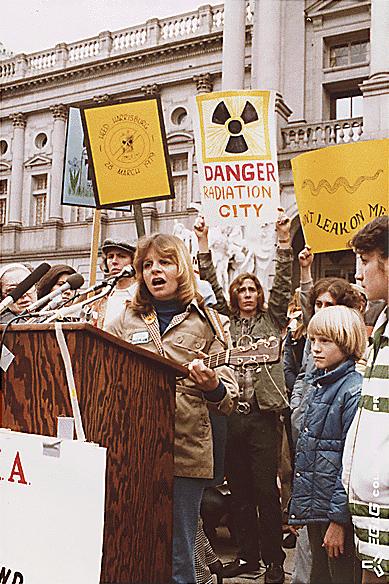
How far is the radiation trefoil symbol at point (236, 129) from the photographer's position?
3.86 m

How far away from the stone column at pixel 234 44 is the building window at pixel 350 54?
2.91 feet

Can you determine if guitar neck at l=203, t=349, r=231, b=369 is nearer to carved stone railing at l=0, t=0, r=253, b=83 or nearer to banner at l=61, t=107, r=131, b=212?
banner at l=61, t=107, r=131, b=212

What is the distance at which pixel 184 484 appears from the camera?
229cm

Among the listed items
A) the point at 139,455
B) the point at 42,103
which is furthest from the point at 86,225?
the point at 139,455

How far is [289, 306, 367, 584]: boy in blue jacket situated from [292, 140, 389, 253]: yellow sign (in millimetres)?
780

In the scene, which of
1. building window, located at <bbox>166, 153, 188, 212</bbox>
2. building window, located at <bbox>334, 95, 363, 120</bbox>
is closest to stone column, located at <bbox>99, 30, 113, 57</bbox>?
building window, located at <bbox>166, 153, 188, 212</bbox>

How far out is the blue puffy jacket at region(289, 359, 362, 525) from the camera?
96.9 inches

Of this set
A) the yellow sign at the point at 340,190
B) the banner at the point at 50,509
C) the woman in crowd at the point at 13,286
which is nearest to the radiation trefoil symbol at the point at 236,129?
the yellow sign at the point at 340,190

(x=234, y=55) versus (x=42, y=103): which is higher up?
(x=234, y=55)

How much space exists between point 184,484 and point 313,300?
1.06 meters

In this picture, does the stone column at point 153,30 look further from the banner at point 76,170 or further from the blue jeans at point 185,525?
the blue jeans at point 185,525

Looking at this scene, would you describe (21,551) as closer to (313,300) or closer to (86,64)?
(313,300)

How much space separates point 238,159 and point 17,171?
1.70 meters

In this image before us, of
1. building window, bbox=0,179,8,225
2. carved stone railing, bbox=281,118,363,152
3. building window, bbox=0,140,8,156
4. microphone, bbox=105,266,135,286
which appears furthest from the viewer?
carved stone railing, bbox=281,118,363,152
